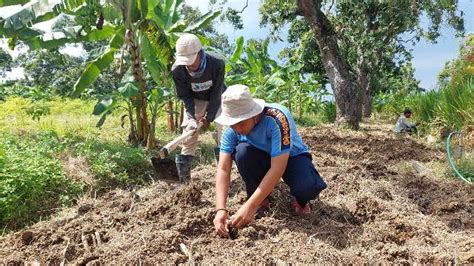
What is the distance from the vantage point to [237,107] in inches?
105

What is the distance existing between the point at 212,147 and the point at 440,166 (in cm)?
294

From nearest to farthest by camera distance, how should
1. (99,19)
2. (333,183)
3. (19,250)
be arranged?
1. (19,250)
2. (333,183)
3. (99,19)

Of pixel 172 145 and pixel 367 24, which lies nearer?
pixel 172 145

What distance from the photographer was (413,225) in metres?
3.05

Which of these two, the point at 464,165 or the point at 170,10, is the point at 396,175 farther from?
the point at 170,10

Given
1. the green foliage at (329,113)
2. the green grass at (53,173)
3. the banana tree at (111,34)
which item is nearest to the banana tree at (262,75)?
the green foliage at (329,113)

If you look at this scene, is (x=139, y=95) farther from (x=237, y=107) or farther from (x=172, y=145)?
(x=237, y=107)

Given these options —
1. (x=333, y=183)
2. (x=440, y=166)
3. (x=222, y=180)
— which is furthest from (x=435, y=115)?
(x=222, y=180)

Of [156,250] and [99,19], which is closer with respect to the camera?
[156,250]

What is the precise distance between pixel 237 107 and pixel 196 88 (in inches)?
60.2

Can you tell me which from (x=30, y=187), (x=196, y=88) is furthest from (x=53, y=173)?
(x=196, y=88)

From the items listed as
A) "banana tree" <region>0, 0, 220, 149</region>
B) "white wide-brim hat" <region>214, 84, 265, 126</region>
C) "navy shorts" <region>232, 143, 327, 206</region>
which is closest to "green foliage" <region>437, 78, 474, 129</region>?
"banana tree" <region>0, 0, 220, 149</region>

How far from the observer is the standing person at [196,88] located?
3932mm

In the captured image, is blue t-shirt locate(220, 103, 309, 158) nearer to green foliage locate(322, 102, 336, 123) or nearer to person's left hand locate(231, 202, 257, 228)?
person's left hand locate(231, 202, 257, 228)
